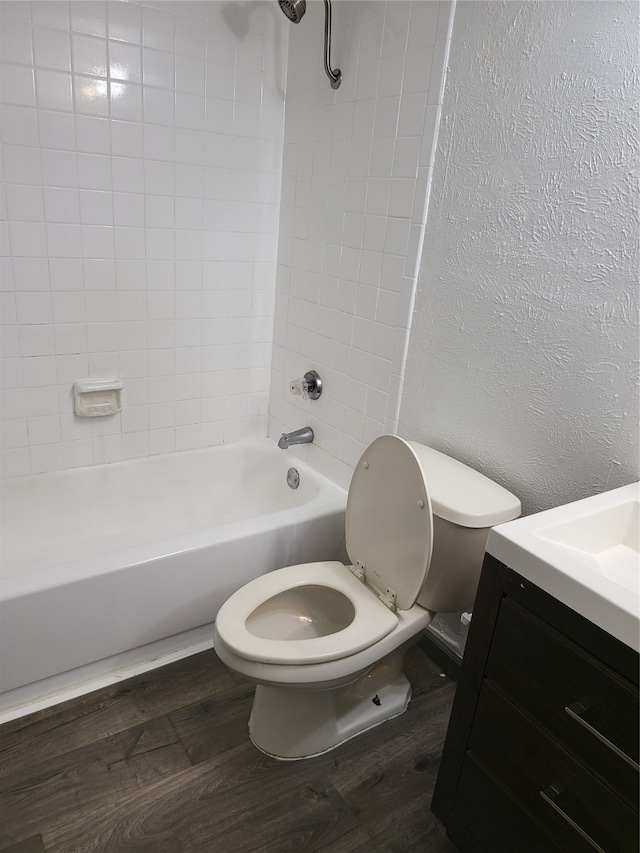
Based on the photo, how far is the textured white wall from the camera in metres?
1.26

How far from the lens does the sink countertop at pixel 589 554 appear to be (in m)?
0.91

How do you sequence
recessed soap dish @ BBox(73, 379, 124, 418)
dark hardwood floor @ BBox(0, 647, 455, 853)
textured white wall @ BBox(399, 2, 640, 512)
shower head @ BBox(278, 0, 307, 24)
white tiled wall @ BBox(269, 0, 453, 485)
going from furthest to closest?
1. recessed soap dish @ BBox(73, 379, 124, 418)
2. shower head @ BBox(278, 0, 307, 24)
3. white tiled wall @ BBox(269, 0, 453, 485)
4. dark hardwood floor @ BBox(0, 647, 455, 853)
5. textured white wall @ BBox(399, 2, 640, 512)

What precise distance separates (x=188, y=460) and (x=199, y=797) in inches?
50.0

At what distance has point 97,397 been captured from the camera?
221cm

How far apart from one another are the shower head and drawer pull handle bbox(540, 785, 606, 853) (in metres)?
2.12

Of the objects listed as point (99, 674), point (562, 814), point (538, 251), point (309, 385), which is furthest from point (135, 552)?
point (538, 251)

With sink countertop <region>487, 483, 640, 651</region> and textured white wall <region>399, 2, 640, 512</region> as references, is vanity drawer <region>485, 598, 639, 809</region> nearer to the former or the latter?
sink countertop <region>487, 483, 640, 651</region>

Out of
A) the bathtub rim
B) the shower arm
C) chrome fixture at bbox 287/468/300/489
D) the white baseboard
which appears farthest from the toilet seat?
the shower arm

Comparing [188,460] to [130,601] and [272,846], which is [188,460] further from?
[272,846]

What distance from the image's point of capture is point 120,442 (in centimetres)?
231

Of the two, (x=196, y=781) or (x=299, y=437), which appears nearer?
(x=196, y=781)

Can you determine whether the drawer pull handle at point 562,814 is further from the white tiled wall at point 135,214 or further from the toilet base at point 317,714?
the white tiled wall at point 135,214

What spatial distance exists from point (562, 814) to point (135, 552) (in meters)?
1.23

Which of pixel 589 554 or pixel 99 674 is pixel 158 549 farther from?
pixel 589 554
